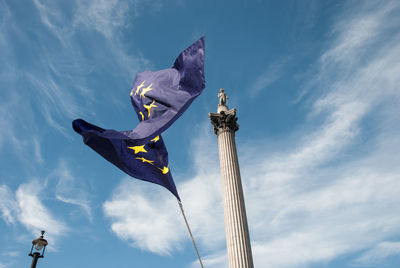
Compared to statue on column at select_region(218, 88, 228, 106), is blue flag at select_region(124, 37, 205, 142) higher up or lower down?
lower down

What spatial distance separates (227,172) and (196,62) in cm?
1137

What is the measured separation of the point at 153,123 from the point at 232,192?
11.1 metres

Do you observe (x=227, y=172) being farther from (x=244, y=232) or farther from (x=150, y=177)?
(x=150, y=177)

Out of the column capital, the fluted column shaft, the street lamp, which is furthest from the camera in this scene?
the column capital

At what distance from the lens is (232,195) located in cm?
2236

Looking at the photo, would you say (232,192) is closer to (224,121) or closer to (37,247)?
(224,121)

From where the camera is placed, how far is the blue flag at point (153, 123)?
→ 1245cm

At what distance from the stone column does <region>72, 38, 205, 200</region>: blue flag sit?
8060 millimetres

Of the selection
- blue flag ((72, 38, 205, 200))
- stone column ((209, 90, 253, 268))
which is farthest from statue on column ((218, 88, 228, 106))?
blue flag ((72, 38, 205, 200))

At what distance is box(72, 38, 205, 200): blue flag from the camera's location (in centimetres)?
1245

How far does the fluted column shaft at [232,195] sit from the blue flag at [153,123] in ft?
26.5

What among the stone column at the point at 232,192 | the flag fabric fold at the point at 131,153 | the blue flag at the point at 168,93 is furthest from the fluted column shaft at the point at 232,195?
the blue flag at the point at 168,93

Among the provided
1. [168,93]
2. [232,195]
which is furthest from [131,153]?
[232,195]

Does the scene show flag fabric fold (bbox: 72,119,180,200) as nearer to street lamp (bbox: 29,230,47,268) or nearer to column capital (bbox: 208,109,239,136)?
street lamp (bbox: 29,230,47,268)
